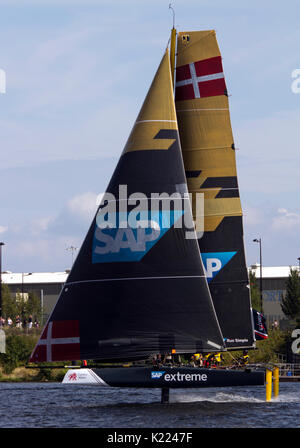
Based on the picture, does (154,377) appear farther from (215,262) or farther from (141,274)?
(215,262)

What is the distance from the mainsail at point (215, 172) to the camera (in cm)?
3912

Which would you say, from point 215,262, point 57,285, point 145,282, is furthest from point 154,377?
point 57,285

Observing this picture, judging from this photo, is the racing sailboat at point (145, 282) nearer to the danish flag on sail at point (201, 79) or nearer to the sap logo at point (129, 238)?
the sap logo at point (129, 238)

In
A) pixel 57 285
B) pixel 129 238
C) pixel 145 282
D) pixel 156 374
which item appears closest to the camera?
pixel 156 374

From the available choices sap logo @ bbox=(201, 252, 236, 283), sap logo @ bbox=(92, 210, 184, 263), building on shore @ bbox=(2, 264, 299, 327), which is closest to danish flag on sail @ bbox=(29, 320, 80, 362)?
sap logo @ bbox=(92, 210, 184, 263)

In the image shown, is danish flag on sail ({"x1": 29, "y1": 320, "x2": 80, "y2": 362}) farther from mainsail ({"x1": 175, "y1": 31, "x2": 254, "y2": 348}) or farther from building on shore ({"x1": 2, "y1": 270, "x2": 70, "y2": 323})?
building on shore ({"x1": 2, "y1": 270, "x2": 70, "y2": 323})

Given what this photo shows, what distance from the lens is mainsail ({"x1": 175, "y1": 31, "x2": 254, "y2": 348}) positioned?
39125 mm

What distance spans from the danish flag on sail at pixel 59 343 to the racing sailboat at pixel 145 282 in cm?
4

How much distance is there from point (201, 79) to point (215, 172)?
4127 millimetres

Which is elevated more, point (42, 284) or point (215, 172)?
point (42, 284)

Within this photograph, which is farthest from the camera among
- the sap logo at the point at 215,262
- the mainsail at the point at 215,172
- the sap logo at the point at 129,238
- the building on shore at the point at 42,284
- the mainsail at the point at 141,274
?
the building on shore at the point at 42,284

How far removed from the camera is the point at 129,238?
36.3m

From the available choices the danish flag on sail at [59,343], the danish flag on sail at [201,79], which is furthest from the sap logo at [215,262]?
the danish flag on sail at [201,79]
